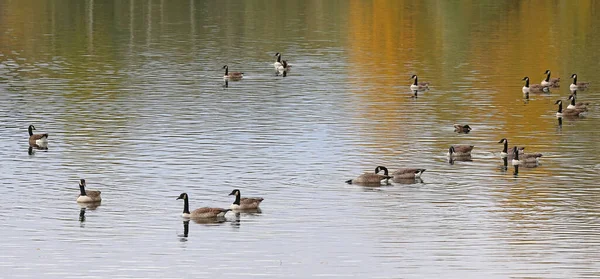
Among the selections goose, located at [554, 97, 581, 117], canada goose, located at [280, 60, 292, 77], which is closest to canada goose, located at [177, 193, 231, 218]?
goose, located at [554, 97, 581, 117]

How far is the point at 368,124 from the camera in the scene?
51.3m

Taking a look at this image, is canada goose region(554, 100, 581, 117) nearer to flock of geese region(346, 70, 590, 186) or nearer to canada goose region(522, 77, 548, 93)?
flock of geese region(346, 70, 590, 186)

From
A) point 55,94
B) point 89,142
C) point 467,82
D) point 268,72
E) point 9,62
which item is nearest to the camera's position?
point 89,142

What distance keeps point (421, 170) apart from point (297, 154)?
20.8ft

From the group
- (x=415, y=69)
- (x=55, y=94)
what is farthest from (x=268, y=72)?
(x=55, y=94)

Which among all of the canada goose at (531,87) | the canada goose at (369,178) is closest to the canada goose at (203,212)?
the canada goose at (369,178)

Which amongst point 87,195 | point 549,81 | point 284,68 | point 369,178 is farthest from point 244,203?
point 284,68

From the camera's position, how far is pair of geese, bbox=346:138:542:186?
38.0 metres

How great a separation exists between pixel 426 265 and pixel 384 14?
84771 mm

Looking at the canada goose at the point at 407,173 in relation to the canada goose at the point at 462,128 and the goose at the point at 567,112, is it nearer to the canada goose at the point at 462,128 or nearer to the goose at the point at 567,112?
the canada goose at the point at 462,128

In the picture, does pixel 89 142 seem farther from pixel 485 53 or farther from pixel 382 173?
pixel 485 53

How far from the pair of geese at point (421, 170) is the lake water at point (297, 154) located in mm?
400

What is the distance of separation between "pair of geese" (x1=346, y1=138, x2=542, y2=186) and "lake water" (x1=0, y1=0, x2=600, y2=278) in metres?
0.40

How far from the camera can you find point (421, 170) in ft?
127
